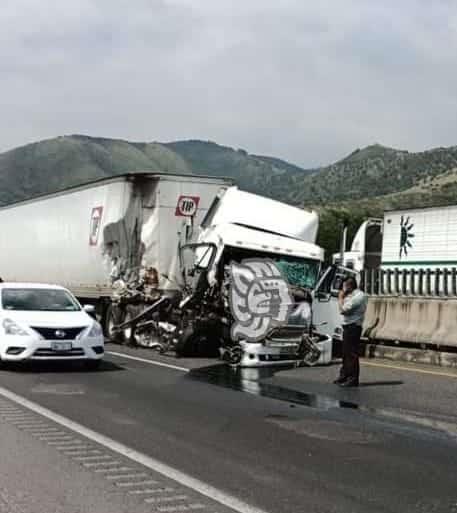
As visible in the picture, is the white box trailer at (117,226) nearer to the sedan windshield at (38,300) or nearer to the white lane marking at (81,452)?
the sedan windshield at (38,300)

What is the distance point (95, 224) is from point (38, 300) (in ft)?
21.3

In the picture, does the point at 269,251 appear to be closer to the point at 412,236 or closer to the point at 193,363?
the point at 193,363

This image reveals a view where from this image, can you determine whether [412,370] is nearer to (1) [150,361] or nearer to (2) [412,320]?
(2) [412,320]

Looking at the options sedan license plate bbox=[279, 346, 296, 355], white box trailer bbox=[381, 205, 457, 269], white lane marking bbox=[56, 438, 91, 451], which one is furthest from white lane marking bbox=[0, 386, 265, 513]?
white box trailer bbox=[381, 205, 457, 269]

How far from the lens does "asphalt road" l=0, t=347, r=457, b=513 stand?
21.0ft

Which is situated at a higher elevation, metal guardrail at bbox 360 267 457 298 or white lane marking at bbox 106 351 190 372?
metal guardrail at bbox 360 267 457 298

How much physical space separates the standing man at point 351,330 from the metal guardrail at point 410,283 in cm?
631

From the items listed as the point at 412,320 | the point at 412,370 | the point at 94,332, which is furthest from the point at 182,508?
the point at 412,320

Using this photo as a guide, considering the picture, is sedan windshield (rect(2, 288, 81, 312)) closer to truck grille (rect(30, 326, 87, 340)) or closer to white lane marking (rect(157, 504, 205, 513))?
truck grille (rect(30, 326, 87, 340))

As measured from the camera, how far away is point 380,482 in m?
6.76

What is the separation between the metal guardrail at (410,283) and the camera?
64.5 ft

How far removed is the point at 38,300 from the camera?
1552 centimetres

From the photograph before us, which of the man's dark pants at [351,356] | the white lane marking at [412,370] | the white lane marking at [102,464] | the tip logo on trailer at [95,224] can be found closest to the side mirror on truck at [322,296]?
the white lane marking at [412,370]

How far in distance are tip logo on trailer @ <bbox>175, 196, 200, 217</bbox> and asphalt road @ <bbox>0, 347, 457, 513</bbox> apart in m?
5.93
